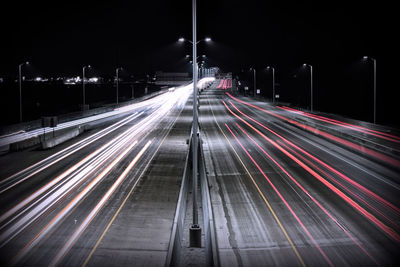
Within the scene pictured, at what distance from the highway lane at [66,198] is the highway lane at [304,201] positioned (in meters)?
4.96

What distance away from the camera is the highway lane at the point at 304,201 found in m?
12.6

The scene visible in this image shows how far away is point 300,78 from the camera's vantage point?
181 metres

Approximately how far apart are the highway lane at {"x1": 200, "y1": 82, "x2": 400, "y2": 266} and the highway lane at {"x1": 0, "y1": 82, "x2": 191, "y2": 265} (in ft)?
16.3

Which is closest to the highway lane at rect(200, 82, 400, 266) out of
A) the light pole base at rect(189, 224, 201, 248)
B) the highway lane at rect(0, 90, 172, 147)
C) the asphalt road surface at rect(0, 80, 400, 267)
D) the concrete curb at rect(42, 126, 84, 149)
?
the asphalt road surface at rect(0, 80, 400, 267)

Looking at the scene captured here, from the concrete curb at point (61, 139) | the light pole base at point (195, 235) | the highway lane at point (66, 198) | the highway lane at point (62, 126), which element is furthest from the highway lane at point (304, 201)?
the highway lane at point (62, 126)

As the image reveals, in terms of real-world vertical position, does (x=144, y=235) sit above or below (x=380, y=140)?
below

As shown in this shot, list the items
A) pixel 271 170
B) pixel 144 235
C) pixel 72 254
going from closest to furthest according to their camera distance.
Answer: pixel 72 254 → pixel 144 235 → pixel 271 170

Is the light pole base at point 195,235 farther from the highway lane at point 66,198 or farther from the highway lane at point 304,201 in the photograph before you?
the highway lane at point 66,198

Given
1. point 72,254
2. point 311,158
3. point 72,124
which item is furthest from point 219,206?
point 72,124

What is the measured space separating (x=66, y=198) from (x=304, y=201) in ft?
37.7

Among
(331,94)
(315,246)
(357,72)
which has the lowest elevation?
(315,246)

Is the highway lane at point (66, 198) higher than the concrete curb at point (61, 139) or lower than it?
lower

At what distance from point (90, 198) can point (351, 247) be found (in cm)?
1189

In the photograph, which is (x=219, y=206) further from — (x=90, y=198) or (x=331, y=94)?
(x=331, y=94)
